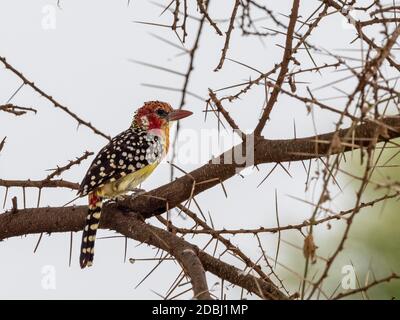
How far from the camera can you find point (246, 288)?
3.71m

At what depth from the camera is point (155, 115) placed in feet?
19.9

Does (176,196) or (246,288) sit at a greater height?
(176,196)

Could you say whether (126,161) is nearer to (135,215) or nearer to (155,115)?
(155,115)

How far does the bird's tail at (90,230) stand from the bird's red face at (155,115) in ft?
3.90

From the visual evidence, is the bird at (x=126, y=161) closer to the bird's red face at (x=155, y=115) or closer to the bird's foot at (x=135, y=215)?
the bird's red face at (x=155, y=115)

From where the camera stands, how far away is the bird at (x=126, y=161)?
4816 mm

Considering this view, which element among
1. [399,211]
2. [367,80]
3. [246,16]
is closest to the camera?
[367,80]

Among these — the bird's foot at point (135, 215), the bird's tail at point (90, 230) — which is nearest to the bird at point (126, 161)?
the bird's tail at point (90, 230)

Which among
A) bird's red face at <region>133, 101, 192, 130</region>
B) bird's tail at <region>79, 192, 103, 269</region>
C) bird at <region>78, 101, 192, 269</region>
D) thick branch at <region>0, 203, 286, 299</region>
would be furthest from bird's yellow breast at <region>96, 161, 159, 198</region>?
thick branch at <region>0, 203, 286, 299</region>

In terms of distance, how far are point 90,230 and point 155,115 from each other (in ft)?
5.36
